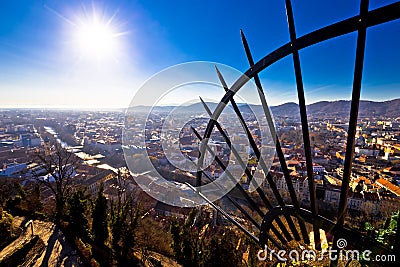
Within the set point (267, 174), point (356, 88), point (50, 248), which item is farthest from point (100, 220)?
point (356, 88)

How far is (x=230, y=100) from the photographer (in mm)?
1965

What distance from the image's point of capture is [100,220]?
6.18 meters

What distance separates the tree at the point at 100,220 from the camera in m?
6.12

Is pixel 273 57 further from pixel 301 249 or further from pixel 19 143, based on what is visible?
pixel 19 143

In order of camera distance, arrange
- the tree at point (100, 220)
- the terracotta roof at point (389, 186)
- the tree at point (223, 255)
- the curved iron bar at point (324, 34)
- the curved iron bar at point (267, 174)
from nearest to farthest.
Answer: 1. the curved iron bar at point (324, 34)
2. the curved iron bar at point (267, 174)
3. the tree at point (223, 255)
4. the tree at point (100, 220)
5. the terracotta roof at point (389, 186)

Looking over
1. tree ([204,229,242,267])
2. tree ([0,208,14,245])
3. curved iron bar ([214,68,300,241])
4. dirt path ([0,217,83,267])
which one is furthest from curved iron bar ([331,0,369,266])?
tree ([0,208,14,245])

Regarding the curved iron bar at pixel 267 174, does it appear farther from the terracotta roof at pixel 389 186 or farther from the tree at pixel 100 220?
the terracotta roof at pixel 389 186

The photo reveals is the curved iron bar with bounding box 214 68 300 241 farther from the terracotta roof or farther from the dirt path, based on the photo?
the terracotta roof

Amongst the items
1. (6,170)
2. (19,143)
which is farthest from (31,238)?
(19,143)

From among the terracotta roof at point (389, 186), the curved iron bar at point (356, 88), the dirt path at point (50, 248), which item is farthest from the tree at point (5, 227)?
the terracotta roof at point (389, 186)

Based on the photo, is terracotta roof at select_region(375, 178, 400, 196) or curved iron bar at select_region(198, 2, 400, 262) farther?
terracotta roof at select_region(375, 178, 400, 196)

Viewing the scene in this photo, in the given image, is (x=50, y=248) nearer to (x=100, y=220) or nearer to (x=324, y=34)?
(x=100, y=220)

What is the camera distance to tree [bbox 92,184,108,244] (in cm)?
612

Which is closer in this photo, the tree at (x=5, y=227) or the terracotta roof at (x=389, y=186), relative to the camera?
the tree at (x=5, y=227)
